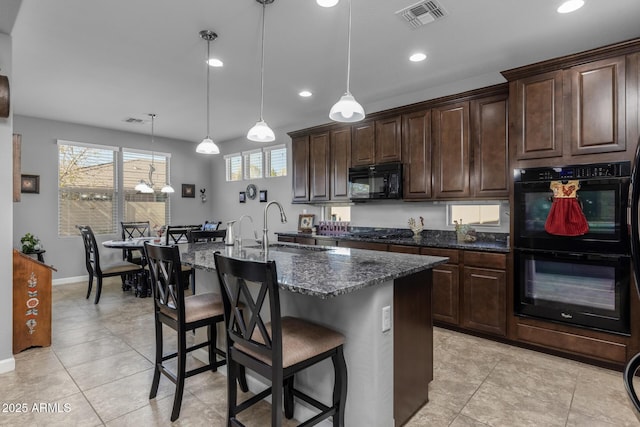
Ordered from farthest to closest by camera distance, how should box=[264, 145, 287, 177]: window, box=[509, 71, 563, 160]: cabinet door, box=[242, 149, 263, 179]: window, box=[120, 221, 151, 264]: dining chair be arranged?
1. box=[242, 149, 263, 179]: window
2. box=[264, 145, 287, 177]: window
3. box=[120, 221, 151, 264]: dining chair
4. box=[509, 71, 563, 160]: cabinet door

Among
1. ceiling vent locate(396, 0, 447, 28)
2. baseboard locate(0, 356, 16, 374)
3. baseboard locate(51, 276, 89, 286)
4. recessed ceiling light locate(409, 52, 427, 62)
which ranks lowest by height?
baseboard locate(0, 356, 16, 374)

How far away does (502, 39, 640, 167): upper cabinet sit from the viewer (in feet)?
8.55

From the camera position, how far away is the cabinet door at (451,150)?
3.62 metres

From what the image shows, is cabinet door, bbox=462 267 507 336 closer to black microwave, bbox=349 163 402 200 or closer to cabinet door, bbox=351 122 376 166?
black microwave, bbox=349 163 402 200

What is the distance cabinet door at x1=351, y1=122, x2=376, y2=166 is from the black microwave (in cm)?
11

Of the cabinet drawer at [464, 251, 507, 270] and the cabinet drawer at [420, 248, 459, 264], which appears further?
the cabinet drawer at [420, 248, 459, 264]

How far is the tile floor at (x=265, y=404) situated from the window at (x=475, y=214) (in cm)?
131

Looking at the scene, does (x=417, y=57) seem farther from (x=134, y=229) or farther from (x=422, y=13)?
(x=134, y=229)

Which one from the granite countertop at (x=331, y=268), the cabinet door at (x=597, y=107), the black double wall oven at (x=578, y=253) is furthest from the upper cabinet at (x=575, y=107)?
the granite countertop at (x=331, y=268)

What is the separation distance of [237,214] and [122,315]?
3319 millimetres

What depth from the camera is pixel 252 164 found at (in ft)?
22.2

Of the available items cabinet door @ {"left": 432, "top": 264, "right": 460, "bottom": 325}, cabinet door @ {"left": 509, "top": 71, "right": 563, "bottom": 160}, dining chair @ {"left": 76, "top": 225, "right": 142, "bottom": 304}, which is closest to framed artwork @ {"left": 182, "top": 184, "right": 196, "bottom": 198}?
dining chair @ {"left": 76, "top": 225, "right": 142, "bottom": 304}

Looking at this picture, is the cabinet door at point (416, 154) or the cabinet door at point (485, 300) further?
the cabinet door at point (416, 154)

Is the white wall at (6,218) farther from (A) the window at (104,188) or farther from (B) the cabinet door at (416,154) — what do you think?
(B) the cabinet door at (416,154)
